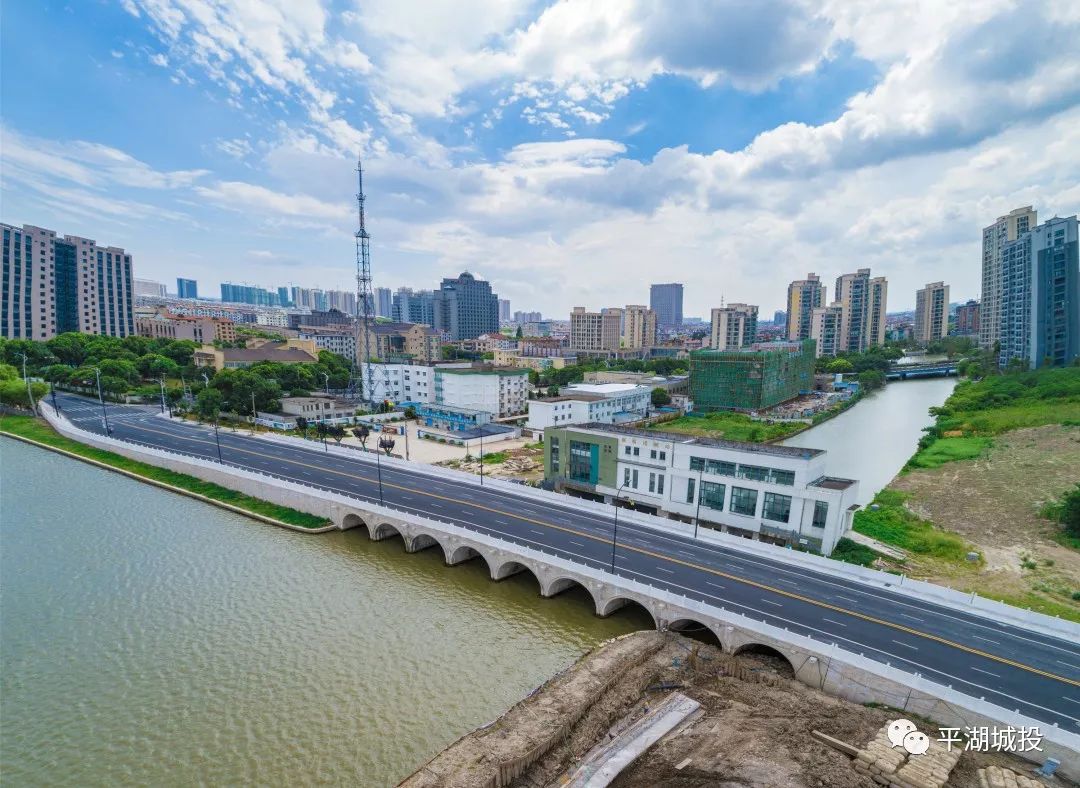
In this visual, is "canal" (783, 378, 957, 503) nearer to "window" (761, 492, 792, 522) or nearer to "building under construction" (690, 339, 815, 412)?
"building under construction" (690, 339, 815, 412)

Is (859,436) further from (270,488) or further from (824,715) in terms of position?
(270,488)

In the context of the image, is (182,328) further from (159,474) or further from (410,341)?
(159,474)

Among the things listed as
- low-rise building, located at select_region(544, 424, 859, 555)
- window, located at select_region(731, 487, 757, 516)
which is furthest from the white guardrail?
window, located at select_region(731, 487, 757, 516)

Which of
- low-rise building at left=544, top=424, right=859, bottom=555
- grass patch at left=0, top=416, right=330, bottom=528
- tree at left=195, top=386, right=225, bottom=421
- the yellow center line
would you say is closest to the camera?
the yellow center line

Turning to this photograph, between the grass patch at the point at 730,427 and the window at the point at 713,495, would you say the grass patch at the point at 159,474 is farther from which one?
the grass patch at the point at 730,427

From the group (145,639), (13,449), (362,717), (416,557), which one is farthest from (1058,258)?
(13,449)

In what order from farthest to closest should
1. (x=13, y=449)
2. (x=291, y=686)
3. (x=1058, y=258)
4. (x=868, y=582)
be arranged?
1. (x=1058, y=258)
2. (x=13, y=449)
3. (x=868, y=582)
4. (x=291, y=686)

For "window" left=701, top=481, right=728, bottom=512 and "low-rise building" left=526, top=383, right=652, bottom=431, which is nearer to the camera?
"window" left=701, top=481, right=728, bottom=512
